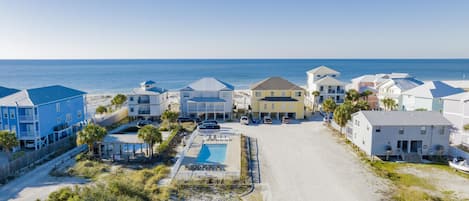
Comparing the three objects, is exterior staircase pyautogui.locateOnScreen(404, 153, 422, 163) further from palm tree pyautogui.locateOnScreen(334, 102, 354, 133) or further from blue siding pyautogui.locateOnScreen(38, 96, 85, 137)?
blue siding pyautogui.locateOnScreen(38, 96, 85, 137)

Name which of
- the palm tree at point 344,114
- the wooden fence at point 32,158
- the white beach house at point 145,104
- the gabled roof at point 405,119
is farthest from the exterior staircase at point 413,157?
the wooden fence at point 32,158

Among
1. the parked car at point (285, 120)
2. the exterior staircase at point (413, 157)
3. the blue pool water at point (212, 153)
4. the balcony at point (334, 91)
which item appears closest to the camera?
the exterior staircase at point (413, 157)

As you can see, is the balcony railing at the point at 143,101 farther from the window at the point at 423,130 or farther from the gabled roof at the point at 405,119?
the window at the point at 423,130

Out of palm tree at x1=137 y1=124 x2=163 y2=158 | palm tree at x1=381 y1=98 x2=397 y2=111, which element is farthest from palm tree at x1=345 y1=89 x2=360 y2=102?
palm tree at x1=137 y1=124 x2=163 y2=158

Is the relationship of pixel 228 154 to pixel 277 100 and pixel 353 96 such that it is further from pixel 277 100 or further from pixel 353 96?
pixel 353 96

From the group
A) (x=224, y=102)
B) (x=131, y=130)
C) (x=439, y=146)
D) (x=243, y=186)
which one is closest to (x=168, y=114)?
(x=131, y=130)

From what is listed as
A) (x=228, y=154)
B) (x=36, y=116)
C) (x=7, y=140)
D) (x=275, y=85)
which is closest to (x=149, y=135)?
(x=228, y=154)

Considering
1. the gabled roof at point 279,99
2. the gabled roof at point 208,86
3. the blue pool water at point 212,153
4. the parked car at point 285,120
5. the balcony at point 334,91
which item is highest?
the gabled roof at point 208,86

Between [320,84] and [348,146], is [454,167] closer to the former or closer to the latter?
[348,146]
